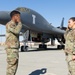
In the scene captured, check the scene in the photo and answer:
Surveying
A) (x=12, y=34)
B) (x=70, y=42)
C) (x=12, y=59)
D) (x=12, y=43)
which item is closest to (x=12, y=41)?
(x=12, y=43)

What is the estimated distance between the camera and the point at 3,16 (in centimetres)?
1794

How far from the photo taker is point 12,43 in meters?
6.10

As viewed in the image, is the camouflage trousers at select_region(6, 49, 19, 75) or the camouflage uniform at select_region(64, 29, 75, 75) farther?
the camouflage trousers at select_region(6, 49, 19, 75)

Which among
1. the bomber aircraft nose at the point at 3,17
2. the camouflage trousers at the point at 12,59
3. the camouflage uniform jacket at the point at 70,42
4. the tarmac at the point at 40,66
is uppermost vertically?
the bomber aircraft nose at the point at 3,17

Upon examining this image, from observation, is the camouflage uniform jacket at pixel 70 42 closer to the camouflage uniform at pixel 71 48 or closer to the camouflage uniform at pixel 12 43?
the camouflage uniform at pixel 71 48

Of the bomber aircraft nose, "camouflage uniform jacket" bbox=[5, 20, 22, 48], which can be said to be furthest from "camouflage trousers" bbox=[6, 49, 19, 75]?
the bomber aircraft nose

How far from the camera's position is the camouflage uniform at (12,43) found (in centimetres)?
605

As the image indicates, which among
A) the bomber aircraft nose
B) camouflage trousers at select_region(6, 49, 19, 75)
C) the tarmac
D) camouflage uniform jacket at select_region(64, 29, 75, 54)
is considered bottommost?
the tarmac

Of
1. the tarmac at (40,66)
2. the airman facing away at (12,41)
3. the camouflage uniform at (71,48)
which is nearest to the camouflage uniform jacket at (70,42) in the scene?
the camouflage uniform at (71,48)

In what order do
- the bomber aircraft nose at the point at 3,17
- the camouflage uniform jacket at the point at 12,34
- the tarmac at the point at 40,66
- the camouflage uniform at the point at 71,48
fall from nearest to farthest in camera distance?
1. the camouflage uniform at the point at 71,48
2. the camouflage uniform jacket at the point at 12,34
3. the tarmac at the point at 40,66
4. the bomber aircraft nose at the point at 3,17

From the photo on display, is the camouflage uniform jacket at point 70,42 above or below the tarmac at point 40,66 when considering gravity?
above

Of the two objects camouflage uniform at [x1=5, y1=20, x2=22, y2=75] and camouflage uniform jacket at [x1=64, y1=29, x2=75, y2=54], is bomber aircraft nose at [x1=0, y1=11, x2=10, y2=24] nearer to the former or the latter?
camouflage uniform at [x1=5, y1=20, x2=22, y2=75]

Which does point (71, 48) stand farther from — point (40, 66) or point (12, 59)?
point (40, 66)

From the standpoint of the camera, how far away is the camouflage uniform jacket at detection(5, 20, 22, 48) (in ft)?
19.8
